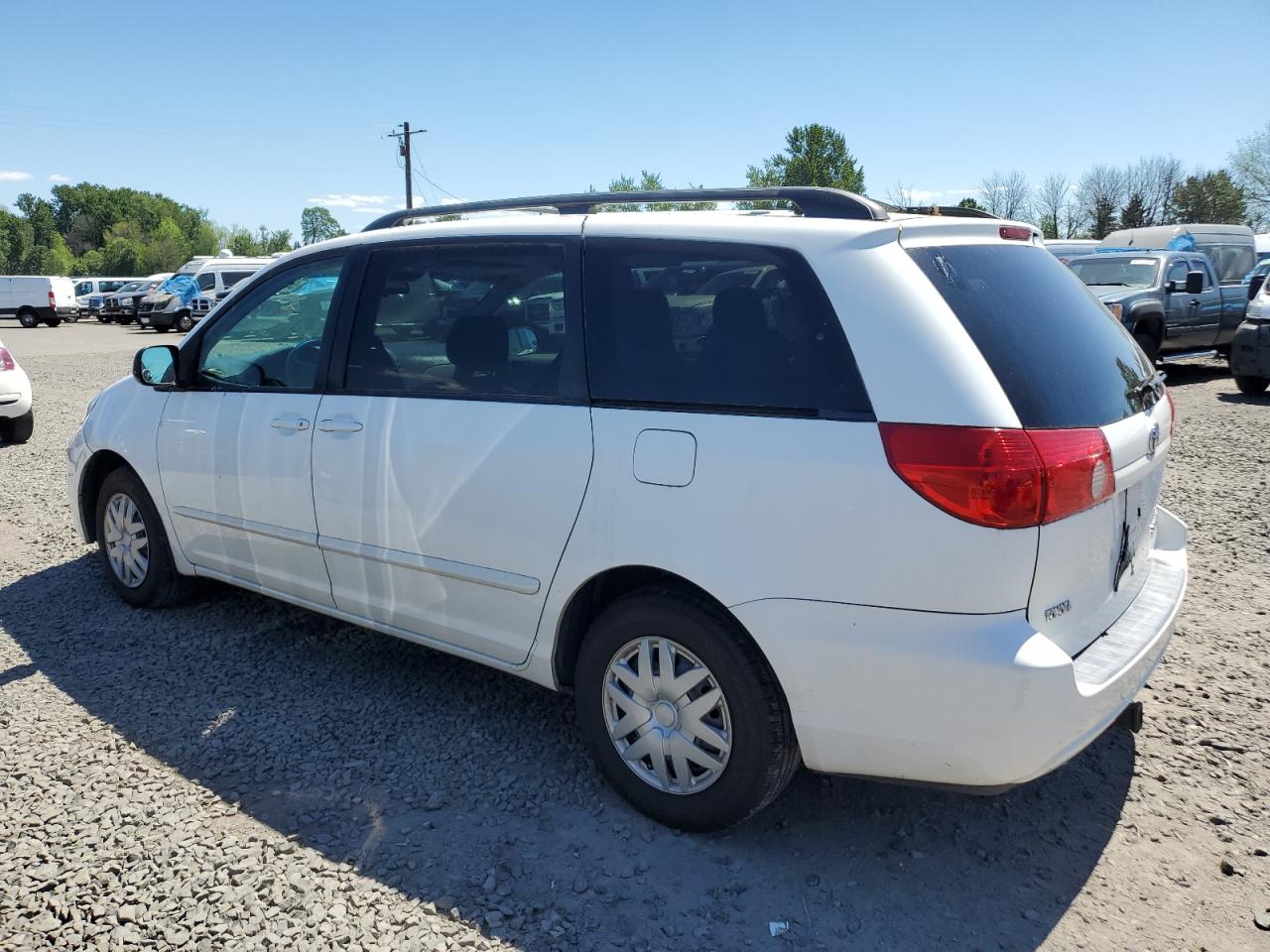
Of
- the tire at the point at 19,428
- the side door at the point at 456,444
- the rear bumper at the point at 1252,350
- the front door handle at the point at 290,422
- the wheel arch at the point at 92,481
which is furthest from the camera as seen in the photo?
the rear bumper at the point at 1252,350

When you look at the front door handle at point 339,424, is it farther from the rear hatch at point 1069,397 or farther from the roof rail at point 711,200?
the rear hatch at point 1069,397

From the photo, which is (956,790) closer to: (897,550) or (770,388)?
(897,550)

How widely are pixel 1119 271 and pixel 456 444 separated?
44.9 ft

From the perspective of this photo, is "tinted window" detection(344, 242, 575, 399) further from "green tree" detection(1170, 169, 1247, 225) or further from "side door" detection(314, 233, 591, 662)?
"green tree" detection(1170, 169, 1247, 225)

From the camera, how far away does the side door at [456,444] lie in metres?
3.14

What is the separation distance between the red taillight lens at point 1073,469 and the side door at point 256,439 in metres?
2.70

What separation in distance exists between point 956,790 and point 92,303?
4871 centimetres

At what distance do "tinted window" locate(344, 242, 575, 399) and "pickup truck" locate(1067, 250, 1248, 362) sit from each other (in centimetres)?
1169

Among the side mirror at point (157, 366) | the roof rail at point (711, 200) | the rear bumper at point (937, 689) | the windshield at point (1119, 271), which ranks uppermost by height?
the windshield at point (1119, 271)

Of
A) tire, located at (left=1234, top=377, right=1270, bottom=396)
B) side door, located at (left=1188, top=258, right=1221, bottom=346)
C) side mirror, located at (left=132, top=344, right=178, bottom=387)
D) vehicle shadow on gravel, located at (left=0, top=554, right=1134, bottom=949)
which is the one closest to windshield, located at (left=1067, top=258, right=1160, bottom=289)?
side door, located at (left=1188, top=258, right=1221, bottom=346)

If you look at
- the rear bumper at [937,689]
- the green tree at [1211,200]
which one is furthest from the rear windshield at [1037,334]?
the green tree at [1211,200]

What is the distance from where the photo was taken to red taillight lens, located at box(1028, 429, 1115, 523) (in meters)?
2.44

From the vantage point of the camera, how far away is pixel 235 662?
4305mm

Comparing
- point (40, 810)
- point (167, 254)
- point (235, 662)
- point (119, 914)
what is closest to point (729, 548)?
point (119, 914)
